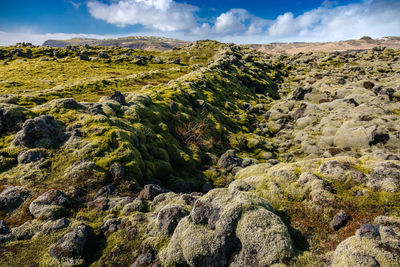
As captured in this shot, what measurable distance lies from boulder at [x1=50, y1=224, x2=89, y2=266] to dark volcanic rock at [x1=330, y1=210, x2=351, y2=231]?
15.3 m

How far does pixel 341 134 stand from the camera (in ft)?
138

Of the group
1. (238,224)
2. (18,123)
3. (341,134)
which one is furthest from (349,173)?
(18,123)

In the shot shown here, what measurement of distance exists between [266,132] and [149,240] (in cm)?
4634

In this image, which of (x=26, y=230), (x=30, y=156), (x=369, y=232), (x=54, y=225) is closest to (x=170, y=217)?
(x=54, y=225)

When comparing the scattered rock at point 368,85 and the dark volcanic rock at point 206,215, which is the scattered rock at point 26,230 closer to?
the dark volcanic rock at point 206,215

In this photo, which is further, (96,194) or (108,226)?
(96,194)

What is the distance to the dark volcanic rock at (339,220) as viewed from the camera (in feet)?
39.0

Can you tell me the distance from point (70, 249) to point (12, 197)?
9.27 meters

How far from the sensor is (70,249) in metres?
12.8

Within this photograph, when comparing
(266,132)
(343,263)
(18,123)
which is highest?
(18,123)

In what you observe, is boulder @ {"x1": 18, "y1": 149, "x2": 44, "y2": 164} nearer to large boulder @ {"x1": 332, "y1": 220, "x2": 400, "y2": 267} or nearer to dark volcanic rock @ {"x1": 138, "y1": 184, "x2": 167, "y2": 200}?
dark volcanic rock @ {"x1": 138, "y1": 184, "x2": 167, "y2": 200}

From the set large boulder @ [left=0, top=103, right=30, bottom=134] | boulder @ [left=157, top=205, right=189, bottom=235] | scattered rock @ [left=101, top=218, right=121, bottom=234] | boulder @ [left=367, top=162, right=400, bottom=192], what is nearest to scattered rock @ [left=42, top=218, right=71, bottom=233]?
scattered rock @ [left=101, top=218, right=121, bottom=234]

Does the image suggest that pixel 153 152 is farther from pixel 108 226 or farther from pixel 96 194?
pixel 108 226

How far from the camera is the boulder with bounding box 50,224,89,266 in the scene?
1243cm
